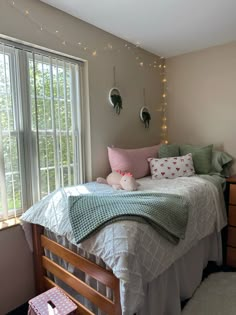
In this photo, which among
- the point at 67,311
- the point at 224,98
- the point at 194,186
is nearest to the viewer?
the point at 67,311

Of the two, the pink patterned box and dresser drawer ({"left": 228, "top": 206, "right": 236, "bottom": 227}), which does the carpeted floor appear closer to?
dresser drawer ({"left": 228, "top": 206, "right": 236, "bottom": 227})

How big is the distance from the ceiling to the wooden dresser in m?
1.50

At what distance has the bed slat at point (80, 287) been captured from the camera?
4.07 ft

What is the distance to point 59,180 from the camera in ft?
6.64

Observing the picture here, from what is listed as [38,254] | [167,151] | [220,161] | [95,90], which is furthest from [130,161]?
[38,254]

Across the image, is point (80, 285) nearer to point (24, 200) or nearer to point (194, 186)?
point (24, 200)

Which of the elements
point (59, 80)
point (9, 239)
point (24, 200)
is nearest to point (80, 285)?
point (9, 239)

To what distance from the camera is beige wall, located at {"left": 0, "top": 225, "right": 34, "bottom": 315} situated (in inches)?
64.2

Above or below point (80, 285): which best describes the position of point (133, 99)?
above

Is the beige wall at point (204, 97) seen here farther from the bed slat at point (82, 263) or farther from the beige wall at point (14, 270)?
the beige wall at point (14, 270)

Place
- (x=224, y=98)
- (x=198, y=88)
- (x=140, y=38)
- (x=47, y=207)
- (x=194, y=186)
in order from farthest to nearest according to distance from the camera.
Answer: (x=198, y=88)
(x=224, y=98)
(x=140, y=38)
(x=194, y=186)
(x=47, y=207)

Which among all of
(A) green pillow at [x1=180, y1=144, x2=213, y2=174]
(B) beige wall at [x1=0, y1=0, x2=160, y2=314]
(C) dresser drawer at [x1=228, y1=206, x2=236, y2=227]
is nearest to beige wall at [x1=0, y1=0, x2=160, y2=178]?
(B) beige wall at [x1=0, y1=0, x2=160, y2=314]

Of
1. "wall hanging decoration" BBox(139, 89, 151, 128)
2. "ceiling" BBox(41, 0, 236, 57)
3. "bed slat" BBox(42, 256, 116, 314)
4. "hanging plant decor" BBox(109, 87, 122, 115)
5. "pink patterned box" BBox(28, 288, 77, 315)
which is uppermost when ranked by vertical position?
"ceiling" BBox(41, 0, 236, 57)

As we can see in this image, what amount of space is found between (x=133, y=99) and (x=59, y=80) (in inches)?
40.0
